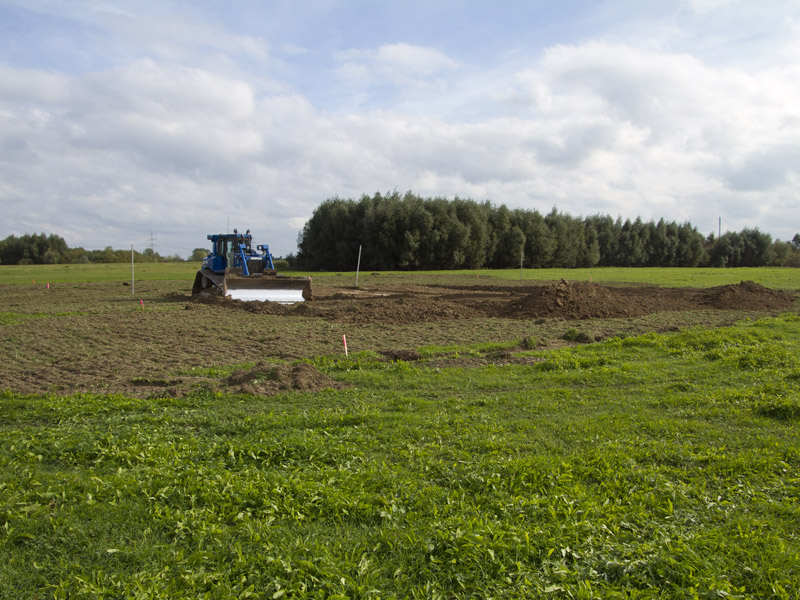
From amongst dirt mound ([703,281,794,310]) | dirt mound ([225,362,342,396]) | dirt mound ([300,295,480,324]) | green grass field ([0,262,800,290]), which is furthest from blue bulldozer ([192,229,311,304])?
dirt mound ([703,281,794,310])

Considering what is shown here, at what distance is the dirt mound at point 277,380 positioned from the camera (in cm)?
817

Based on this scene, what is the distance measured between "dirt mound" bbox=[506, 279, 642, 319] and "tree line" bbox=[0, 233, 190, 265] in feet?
265

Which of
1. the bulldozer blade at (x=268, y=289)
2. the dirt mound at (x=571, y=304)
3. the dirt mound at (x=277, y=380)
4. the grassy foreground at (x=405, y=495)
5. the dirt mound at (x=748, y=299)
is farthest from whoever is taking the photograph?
the bulldozer blade at (x=268, y=289)

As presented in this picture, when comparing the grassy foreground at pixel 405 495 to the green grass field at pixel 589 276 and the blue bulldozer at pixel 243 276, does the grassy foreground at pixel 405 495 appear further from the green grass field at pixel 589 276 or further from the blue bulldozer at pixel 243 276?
the green grass field at pixel 589 276

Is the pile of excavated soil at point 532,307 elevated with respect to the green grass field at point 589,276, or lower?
lower

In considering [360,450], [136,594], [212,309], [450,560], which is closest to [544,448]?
[360,450]

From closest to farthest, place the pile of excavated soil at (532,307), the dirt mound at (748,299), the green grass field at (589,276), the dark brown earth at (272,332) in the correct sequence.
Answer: the dark brown earth at (272,332), the pile of excavated soil at (532,307), the dirt mound at (748,299), the green grass field at (589,276)

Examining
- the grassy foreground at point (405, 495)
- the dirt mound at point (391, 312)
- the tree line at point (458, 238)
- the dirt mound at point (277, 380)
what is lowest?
the grassy foreground at point (405, 495)

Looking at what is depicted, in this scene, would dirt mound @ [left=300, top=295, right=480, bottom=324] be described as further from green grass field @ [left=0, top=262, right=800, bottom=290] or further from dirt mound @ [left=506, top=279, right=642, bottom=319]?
green grass field @ [left=0, top=262, right=800, bottom=290]

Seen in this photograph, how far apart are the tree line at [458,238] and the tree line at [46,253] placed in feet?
108

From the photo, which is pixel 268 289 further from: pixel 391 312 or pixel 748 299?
pixel 748 299

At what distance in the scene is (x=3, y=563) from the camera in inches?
142

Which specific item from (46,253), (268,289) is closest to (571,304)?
(268,289)

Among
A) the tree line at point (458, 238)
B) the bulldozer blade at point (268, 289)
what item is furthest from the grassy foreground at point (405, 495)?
the tree line at point (458, 238)
